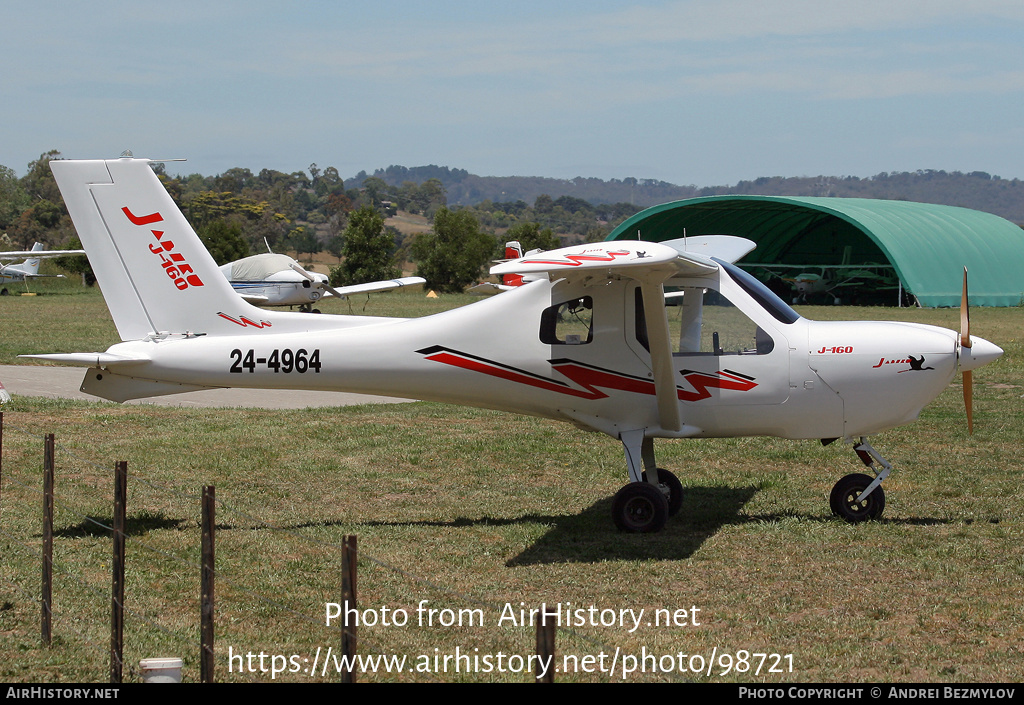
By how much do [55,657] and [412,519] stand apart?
402cm

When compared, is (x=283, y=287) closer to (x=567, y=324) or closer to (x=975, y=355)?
(x=567, y=324)

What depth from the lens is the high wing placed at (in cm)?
760

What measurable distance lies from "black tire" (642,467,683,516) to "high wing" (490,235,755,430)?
31.5 inches

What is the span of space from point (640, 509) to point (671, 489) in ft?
2.96

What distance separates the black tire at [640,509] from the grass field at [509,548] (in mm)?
156

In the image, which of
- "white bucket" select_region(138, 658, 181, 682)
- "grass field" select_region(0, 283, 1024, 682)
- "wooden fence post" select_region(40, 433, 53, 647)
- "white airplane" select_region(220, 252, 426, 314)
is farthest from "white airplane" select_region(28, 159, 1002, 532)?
"white airplane" select_region(220, 252, 426, 314)

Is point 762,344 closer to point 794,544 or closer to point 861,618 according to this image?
point 794,544

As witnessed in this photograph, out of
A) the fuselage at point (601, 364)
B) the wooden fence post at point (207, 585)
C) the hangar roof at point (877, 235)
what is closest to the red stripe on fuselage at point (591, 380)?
the fuselage at point (601, 364)

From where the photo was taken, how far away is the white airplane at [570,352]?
29.2ft

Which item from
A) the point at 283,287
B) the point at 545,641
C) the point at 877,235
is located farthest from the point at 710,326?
the point at 877,235

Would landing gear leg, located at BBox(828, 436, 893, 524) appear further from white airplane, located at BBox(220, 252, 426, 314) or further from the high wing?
white airplane, located at BBox(220, 252, 426, 314)

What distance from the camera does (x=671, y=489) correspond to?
31.9 ft

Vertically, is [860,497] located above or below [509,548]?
above
